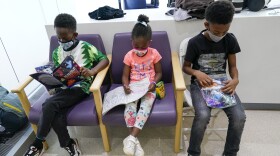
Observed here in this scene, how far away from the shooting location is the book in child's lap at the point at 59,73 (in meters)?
1.52

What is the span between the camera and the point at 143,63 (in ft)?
5.49

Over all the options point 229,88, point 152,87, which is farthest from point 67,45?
point 229,88

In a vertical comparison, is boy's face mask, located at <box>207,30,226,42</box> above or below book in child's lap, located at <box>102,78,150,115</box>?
above

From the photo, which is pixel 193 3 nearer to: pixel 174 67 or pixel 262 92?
pixel 174 67

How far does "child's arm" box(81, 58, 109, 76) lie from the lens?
1.63 metres

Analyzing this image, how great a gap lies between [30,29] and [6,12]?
340 millimetres

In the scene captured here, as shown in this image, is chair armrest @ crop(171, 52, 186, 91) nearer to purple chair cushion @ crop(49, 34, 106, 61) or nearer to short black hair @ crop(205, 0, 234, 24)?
short black hair @ crop(205, 0, 234, 24)

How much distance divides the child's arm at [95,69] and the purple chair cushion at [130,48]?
0.11m

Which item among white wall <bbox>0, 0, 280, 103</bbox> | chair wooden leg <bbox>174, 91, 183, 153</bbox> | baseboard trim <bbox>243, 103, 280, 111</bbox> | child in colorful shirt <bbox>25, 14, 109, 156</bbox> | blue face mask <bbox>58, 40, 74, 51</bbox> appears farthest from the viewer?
baseboard trim <bbox>243, 103, 280, 111</bbox>

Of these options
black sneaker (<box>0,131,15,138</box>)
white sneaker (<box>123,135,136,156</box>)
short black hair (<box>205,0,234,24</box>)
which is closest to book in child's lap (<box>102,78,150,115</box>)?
white sneaker (<box>123,135,136,156</box>)

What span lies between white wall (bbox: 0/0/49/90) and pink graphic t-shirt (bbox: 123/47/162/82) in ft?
3.67

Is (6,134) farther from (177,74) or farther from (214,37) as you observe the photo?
(214,37)

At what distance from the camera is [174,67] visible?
1.66 metres

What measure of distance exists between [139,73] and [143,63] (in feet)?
0.28
